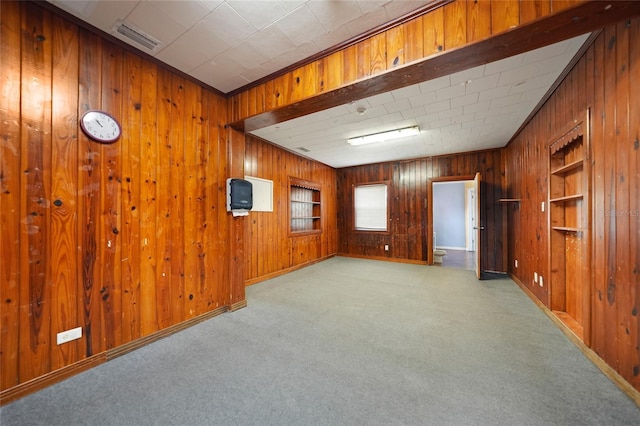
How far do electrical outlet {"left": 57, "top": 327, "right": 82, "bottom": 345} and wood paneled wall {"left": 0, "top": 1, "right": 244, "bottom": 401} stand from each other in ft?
0.09

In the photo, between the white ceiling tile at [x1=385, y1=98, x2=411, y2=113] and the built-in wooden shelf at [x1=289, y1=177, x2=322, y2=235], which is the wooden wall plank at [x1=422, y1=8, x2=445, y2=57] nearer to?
the white ceiling tile at [x1=385, y1=98, x2=411, y2=113]

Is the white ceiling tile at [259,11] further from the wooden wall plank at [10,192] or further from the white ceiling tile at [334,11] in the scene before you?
the wooden wall plank at [10,192]

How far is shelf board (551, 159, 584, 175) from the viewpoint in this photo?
217 cm

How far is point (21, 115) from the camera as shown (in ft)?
5.08

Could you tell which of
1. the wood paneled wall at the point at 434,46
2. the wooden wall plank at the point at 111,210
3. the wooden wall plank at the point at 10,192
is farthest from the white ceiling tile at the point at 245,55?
the wooden wall plank at the point at 10,192

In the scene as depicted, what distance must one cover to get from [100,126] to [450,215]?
9042 mm

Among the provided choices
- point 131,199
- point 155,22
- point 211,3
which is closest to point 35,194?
point 131,199

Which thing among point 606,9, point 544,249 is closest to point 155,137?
point 606,9

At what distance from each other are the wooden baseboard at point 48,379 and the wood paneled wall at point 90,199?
0.02 m

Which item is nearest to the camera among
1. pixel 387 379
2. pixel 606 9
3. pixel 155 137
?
pixel 606 9

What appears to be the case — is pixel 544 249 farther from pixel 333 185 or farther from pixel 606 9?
pixel 333 185

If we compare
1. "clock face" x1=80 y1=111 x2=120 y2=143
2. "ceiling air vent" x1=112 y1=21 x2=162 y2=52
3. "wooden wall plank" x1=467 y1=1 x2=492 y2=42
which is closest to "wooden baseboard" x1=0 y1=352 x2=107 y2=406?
"clock face" x1=80 y1=111 x2=120 y2=143

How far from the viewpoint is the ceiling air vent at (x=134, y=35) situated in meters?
1.80

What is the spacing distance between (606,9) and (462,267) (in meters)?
4.87
